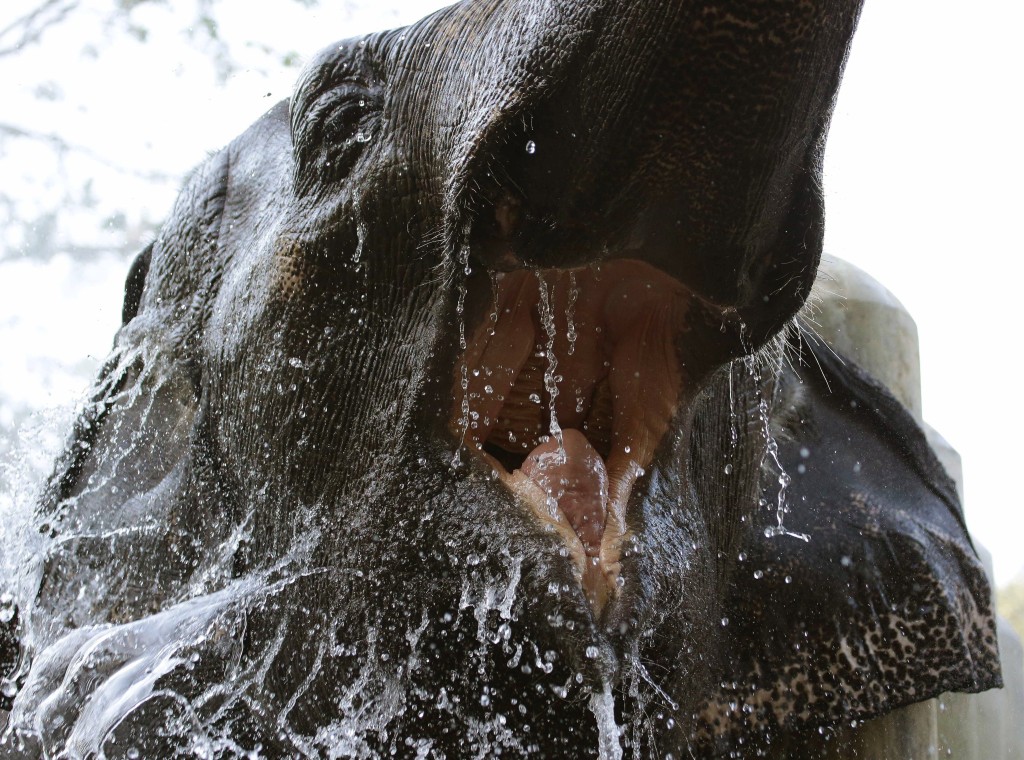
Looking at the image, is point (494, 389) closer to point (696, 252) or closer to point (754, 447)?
point (696, 252)

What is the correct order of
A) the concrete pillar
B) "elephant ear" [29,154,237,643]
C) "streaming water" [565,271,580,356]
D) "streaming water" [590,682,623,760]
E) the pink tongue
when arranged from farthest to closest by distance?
the concrete pillar, "elephant ear" [29,154,237,643], "streaming water" [565,271,580,356], the pink tongue, "streaming water" [590,682,623,760]

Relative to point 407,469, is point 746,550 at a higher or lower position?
lower

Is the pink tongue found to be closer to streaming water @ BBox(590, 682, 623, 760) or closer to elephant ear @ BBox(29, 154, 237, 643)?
streaming water @ BBox(590, 682, 623, 760)

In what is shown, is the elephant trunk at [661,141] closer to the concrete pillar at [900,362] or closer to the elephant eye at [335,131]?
the elephant eye at [335,131]

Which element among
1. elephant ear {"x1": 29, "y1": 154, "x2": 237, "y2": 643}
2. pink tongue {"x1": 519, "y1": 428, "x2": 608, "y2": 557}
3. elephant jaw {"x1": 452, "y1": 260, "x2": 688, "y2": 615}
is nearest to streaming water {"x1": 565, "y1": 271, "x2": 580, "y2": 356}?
elephant jaw {"x1": 452, "y1": 260, "x2": 688, "y2": 615}

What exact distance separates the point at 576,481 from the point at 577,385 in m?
0.22

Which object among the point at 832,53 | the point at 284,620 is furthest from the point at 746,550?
the point at 832,53

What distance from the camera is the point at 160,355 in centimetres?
247

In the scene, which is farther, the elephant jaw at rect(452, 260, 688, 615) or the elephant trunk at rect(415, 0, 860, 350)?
the elephant jaw at rect(452, 260, 688, 615)

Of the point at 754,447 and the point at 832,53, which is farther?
the point at 754,447

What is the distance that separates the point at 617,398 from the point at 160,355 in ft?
3.85

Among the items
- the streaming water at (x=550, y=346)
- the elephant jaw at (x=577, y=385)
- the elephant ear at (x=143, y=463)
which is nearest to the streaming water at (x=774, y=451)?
the elephant jaw at (x=577, y=385)

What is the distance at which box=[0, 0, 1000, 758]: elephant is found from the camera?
1394mm

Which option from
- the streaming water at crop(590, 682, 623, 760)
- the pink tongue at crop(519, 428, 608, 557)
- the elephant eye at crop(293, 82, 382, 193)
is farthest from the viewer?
the elephant eye at crop(293, 82, 382, 193)
